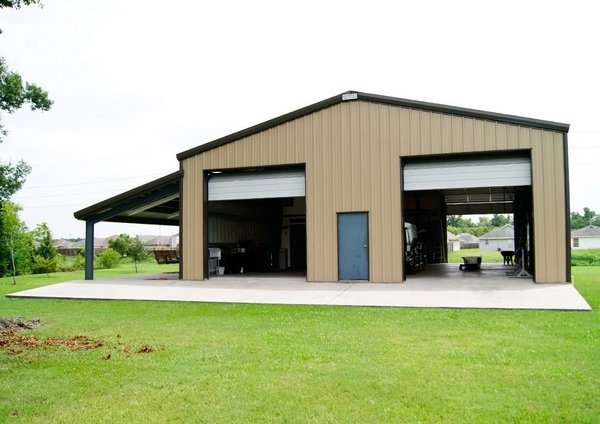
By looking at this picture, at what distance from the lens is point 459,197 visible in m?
26.1

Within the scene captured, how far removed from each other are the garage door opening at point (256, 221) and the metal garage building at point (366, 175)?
6 centimetres

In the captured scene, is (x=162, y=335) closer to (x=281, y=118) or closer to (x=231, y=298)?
(x=231, y=298)

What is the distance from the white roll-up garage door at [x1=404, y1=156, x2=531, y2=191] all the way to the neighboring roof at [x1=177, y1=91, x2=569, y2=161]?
1.02 metres

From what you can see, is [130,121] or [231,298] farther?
[130,121]

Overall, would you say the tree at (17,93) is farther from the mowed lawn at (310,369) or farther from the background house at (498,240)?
the background house at (498,240)

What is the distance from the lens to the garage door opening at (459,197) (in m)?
14.0

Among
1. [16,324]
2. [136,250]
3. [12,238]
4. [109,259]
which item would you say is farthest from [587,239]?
[16,324]

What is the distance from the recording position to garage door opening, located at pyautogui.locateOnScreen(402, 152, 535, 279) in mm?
13977

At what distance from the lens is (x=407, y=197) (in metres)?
26.0

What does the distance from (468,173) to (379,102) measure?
3.09m

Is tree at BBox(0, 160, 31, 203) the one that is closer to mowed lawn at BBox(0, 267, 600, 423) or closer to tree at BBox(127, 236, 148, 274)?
tree at BBox(127, 236, 148, 274)

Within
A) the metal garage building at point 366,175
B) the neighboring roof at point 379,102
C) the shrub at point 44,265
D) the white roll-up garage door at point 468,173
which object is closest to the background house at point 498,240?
the metal garage building at point 366,175

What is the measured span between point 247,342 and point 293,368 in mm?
1682

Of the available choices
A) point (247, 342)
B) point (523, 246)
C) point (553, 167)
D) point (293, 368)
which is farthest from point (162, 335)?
point (523, 246)
